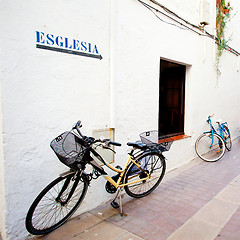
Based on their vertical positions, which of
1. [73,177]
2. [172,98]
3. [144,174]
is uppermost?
[172,98]

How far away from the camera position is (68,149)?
8.14ft

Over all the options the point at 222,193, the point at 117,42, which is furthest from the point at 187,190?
the point at 117,42

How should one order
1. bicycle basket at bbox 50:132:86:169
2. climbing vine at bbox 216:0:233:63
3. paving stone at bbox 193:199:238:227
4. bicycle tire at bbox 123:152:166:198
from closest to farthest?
bicycle basket at bbox 50:132:86:169 → paving stone at bbox 193:199:238:227 → bicycle tire at bbox 123:152:166:198 → climbing vine at bbox 216:0:233:63

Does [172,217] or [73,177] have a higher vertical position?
[73,177]

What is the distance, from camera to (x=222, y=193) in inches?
155

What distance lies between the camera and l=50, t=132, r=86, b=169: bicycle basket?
241 centimetres

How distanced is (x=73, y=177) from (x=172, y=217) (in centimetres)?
152

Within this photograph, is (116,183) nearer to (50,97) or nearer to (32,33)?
(50,97)

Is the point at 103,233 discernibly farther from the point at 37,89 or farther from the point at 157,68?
the point at 157,68

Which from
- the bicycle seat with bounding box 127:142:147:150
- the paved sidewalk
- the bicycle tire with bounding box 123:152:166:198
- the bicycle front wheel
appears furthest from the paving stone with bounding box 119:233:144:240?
the bicycle front wheel

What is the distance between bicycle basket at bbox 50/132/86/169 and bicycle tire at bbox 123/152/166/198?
93 cm

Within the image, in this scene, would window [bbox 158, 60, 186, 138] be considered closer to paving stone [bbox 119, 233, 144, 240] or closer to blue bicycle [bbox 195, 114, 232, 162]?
blue bicycle [bbox 195, 114, 232, 162]

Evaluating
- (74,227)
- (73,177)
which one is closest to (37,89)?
(73,177)

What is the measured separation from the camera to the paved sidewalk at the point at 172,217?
2.72m
